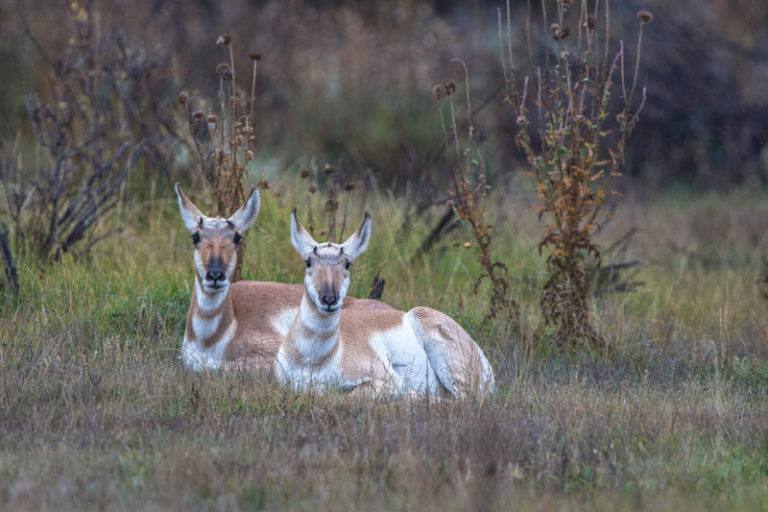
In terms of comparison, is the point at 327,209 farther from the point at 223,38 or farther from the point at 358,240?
the point at 358,240

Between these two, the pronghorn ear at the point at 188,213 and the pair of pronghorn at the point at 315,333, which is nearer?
the pair of pronghorn at the point at 315,333

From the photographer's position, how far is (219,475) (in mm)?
4145

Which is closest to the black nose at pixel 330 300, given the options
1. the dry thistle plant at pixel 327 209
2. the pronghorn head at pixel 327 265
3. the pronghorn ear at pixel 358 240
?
the pronghorn head at pixel 327 265

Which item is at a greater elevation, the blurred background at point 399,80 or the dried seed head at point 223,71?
the blurred background at point 399,80

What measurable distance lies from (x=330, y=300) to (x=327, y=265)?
0.31 m

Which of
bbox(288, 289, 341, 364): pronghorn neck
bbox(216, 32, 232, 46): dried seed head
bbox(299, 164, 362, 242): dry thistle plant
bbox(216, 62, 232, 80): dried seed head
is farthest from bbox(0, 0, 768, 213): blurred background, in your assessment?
bbox(288, 289, 341, 364): pronghorn neck

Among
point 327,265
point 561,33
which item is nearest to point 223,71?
point 327,265

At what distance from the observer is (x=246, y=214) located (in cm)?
656

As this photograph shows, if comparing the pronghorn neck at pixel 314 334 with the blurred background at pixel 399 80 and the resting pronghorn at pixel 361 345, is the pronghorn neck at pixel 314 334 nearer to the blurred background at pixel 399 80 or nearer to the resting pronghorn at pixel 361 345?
the resting pronghorn at pixel 361 345

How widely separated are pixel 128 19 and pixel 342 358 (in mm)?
11595

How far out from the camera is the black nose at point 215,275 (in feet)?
20.1

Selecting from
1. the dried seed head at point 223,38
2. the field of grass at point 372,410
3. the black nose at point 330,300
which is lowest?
the field of grass at point 372,410

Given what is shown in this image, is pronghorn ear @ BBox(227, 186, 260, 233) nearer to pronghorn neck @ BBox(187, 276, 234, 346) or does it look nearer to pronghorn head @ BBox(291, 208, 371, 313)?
pronghorn neck @ BBox(187, 276, 234, 346)

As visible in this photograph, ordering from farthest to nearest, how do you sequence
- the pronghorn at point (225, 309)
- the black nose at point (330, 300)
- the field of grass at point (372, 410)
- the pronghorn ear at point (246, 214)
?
1. the pronghorn ear at point (246, 214)
2. the pronghorn at point (225, 309)
3. the black nose at point (330, 300)
4. the field of grass at point (372, 410)
